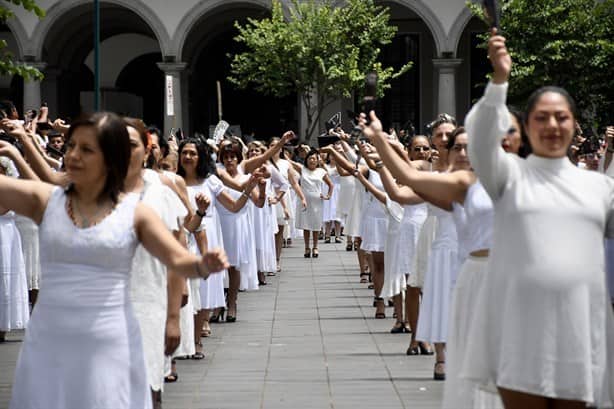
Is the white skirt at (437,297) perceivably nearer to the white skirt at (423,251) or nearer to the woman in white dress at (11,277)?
the white skirt at (423,251)

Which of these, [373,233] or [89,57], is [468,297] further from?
[89,57]

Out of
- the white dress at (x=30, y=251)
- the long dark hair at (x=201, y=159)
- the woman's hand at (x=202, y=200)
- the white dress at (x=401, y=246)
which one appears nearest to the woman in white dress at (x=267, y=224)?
the white dress at (x=401, y=246)

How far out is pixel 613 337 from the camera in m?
5.20

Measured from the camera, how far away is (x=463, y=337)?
19.3ft

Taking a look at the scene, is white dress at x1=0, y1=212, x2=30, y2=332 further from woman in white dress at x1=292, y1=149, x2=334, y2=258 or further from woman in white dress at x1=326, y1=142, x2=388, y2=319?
woman in white dress at x1=292, y1=149, x2=334, y2=258

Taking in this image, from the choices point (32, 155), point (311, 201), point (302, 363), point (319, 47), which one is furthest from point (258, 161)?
point (319, 47)

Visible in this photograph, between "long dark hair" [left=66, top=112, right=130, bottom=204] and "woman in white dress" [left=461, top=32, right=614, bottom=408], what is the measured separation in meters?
1.42

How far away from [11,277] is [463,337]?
7.15 meters

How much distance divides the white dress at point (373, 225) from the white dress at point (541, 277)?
854 cm

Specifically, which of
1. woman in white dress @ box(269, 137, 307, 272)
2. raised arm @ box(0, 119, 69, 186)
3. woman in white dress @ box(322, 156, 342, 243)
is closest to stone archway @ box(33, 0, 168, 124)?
woman in white dress @ box(322, 156, 342, 243)

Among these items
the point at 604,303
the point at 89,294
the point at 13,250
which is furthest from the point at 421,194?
the point at 13,250

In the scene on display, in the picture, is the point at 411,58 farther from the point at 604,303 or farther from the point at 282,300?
the point at 604,303

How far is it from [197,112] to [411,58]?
8.43m

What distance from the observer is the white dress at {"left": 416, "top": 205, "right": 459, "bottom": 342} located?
925 centimetres
